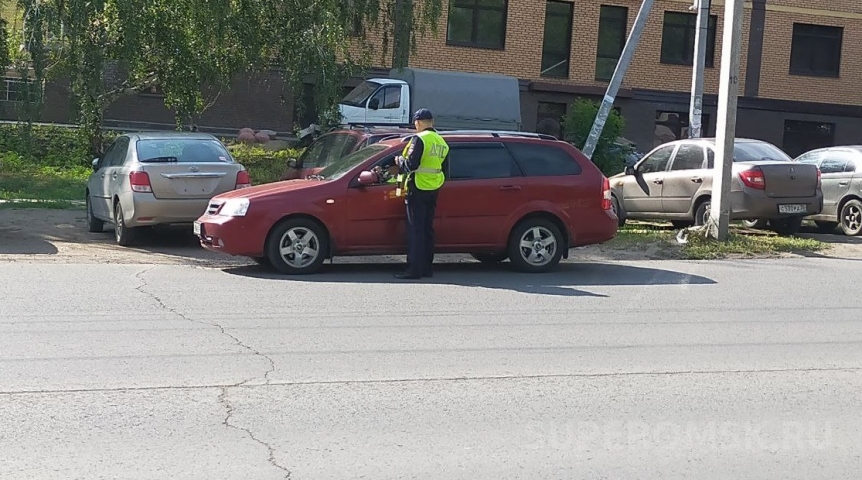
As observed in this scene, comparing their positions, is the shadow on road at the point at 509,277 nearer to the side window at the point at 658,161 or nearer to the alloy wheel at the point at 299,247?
the alloy wheel at the point at 299,247

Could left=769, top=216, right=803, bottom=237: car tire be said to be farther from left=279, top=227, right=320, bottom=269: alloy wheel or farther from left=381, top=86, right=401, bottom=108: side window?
left=381, top=86, right=401, bottom=108: side window

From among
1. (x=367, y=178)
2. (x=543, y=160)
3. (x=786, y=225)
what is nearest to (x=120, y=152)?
(x=367, y=178)

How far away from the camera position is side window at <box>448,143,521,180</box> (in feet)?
41.0

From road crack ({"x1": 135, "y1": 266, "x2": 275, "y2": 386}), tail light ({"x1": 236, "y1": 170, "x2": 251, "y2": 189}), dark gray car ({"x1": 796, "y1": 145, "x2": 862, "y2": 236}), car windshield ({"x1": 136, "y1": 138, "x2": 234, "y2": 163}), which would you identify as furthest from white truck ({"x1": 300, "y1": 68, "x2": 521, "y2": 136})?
road crack ({"x1": 135, "y1": 266, "x2": 275, "y2": 386})

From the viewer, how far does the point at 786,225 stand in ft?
56.5

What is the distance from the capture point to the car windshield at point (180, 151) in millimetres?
13969

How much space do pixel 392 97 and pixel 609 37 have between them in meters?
11.2

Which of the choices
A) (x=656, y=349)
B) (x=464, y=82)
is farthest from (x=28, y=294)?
(x=464, y=82)

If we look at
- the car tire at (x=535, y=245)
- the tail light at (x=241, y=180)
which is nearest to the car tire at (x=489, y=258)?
the car tire at (x=535, y=245)

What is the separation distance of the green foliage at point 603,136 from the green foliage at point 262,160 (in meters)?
5.87

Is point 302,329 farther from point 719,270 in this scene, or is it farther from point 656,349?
point 719,270

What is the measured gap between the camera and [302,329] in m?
8.88

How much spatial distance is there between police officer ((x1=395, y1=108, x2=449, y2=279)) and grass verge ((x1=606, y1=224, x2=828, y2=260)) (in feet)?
14.2

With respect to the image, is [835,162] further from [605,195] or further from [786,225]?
[605,195]
